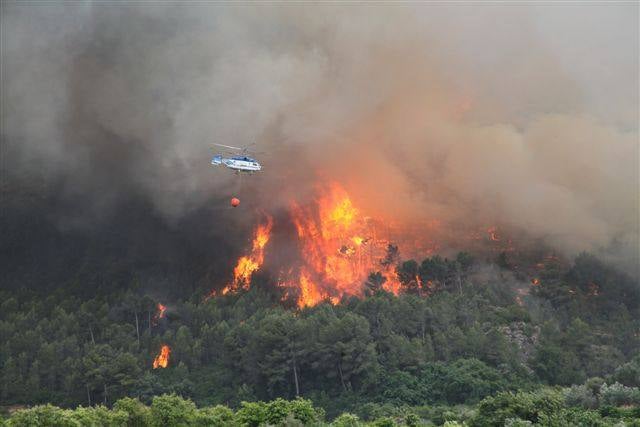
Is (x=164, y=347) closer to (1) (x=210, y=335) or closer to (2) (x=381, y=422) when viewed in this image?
(1) (x=210, y=335)

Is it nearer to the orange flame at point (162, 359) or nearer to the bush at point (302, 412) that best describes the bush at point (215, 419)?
the bush at point (302, 412)

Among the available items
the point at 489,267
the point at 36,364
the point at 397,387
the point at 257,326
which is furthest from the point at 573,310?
the point at 36,364

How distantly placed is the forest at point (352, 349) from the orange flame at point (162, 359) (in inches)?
13.5

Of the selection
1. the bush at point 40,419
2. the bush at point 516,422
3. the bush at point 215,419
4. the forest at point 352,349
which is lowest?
the bush at point 516,422

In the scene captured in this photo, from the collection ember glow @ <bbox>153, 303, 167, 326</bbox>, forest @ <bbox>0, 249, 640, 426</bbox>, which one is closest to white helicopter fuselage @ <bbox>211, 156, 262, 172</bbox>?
forest @ <bbox>0, 249, 640, 426</bbox>

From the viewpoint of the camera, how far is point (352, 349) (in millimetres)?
87750

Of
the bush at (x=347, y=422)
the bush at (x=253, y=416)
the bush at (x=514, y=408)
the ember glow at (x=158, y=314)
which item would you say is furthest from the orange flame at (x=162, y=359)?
the bush at (x=514, y=408)

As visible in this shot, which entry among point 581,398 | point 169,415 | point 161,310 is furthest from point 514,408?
point 161,310

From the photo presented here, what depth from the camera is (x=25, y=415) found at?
175ft

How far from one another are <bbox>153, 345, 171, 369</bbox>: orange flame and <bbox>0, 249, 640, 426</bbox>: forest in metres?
0.34

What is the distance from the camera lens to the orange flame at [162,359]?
333ft

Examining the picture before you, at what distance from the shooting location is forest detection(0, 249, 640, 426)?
83.9 metres

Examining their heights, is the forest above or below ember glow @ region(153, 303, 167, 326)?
below

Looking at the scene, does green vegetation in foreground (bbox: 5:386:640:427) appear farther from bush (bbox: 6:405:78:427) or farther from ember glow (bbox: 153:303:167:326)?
ember glow (bbox: 153:303:167:326)
